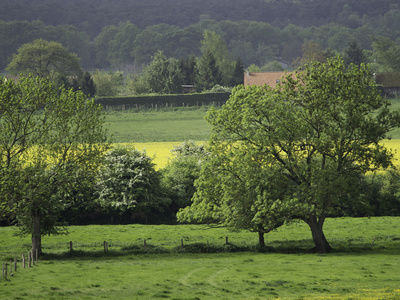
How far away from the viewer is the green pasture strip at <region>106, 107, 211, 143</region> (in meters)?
101

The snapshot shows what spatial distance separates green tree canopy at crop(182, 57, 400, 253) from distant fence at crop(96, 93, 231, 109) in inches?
3293

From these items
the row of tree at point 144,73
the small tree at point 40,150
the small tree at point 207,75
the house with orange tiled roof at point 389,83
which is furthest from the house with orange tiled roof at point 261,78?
the small tree at point 40,150

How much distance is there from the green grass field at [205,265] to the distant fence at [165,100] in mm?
73143

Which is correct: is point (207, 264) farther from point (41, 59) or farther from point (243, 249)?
point (41, 59)

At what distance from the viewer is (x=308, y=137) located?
1614 inches

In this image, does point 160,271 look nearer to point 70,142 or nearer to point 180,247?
point 180,247

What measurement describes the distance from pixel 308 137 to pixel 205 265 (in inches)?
442

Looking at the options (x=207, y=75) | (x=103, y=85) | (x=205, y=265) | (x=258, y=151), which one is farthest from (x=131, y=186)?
(x=207, y=75)

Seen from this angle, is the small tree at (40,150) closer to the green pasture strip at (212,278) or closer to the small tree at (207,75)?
the green pasture strip at (212,278)

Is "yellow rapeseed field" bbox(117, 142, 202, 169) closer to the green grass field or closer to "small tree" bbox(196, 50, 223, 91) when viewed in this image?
the green grass field

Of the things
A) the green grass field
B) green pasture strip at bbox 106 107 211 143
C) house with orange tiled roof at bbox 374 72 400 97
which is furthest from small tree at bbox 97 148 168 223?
house with orange tiled roof at bbox 374 72 400 97

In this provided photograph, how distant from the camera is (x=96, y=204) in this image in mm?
59656

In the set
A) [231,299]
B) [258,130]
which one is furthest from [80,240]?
[231,299]

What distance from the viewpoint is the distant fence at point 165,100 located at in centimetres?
12500
